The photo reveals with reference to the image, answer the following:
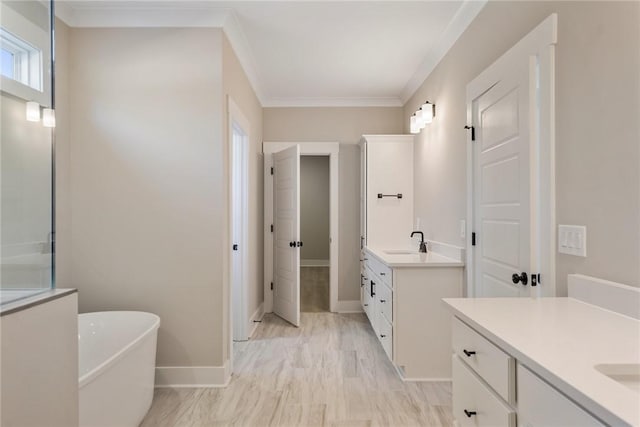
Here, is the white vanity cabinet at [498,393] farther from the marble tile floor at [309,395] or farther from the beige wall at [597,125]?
the marble tile floor at [309,395]

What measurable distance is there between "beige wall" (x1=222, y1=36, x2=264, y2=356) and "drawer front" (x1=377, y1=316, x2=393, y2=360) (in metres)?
1.22

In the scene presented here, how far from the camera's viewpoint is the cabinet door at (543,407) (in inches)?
28.0

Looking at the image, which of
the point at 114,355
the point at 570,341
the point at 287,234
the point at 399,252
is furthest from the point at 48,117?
the point at 399,252

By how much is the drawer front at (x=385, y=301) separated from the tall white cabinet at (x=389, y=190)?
1.00 m

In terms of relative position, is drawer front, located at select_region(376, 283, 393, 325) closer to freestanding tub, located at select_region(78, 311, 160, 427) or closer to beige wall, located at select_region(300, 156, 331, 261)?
freestanding tub, located at select_region(78, 311, 160, 427)

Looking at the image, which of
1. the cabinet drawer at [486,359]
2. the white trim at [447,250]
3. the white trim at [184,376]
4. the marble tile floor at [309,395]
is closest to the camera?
the cabinet drawer at [486,359]

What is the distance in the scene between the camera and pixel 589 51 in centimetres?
133

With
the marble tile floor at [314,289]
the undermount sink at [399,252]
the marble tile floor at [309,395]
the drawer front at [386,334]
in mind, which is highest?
the undermount sink at [399,252]

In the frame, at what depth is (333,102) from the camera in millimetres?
4320

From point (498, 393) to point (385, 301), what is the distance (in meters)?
1.77

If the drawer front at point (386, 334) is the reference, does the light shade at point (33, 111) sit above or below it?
above

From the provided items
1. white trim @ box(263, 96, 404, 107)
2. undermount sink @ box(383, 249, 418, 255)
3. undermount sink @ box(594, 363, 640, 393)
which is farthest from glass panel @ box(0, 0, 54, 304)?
white trim @ box(263, 96, 404, 107)

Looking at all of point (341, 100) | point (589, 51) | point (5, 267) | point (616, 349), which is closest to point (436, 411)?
point (616, 349)

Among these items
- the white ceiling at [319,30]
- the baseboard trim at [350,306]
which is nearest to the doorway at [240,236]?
the white ceiling at [319,30]
